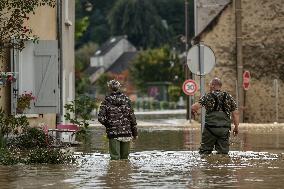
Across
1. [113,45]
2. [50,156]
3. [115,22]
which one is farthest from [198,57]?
[113,45]

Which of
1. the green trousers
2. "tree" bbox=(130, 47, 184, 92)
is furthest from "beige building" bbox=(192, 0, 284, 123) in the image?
"tree" bbox=(130, 47, 184, 92)

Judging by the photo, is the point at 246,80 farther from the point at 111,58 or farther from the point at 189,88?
the point at 111,58

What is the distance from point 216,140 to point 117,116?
7.82 ft

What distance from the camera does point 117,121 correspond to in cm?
1841

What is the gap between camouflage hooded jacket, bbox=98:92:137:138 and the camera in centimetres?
1841

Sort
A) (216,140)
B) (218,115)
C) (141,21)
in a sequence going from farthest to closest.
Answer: (141,21) → (216,140) → (218,115)

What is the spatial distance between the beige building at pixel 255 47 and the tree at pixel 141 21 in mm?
69373

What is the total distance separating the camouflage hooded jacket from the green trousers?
0.13m

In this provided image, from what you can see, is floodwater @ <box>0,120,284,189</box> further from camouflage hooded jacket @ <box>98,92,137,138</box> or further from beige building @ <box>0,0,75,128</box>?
beige building @ <box>0,0,75,128</box>

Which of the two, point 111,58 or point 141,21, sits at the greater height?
point 141,21

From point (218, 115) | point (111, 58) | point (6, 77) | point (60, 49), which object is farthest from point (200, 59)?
point (111, 58)

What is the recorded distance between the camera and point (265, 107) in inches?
1861

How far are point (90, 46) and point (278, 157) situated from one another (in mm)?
118835

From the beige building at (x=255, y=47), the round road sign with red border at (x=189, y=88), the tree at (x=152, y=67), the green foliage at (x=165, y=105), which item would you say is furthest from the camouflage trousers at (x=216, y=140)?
the tree at (x=152, y=67)
